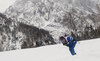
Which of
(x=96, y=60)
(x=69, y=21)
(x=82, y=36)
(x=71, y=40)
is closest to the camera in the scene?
(x=96, y=60)

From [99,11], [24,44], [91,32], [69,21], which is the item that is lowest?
[24,44]

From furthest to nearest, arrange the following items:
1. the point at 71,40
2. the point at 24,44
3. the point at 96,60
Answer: the point at 24,44 < the point at 71,40 < the point at 96,60

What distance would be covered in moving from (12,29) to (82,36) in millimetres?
76578

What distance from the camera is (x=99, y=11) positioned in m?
41.3

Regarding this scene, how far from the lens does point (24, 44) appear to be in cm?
5091

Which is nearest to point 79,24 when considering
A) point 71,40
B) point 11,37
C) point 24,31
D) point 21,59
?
point 21,59

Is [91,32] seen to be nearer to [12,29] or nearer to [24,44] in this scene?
[24,44]

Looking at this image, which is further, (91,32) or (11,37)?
(11,37)

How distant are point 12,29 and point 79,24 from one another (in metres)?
80.6

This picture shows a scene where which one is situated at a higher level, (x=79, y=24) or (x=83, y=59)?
(x=79, y=24)

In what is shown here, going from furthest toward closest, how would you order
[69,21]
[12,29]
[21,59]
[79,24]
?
[12,29], [79,24], [69,21], [21,59]

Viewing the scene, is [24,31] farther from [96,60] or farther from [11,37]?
[96,60]

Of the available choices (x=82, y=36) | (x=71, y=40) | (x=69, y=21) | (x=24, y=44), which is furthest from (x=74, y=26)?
(x=71, y=40)

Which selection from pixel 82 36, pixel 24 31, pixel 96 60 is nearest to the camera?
pixel 96 60
